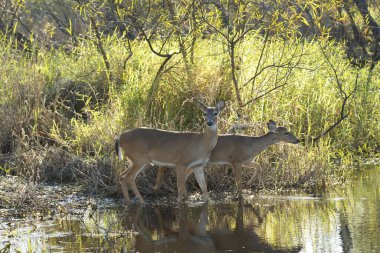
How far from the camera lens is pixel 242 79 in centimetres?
1495

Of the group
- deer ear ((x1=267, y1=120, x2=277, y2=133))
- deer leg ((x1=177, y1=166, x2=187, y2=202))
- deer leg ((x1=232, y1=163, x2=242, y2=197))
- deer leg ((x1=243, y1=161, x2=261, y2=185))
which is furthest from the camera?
deer ear ((x1=267, y1=120, x2=277, y2=133))

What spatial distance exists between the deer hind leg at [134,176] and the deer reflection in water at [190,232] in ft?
0.88

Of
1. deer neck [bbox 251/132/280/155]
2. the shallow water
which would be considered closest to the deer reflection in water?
the shallow water

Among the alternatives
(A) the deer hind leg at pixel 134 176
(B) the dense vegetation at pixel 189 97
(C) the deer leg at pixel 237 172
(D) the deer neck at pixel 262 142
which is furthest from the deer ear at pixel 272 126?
(A) the deer hind leg at pixel 134 176

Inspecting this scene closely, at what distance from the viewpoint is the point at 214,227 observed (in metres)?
10.6

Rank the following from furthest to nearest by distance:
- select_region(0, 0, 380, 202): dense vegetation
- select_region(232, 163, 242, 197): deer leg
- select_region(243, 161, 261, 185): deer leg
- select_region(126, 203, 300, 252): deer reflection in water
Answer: select_region(0, 0, 380, 202): dense vegetation
select_region(243, 161, 261, 185): deer leg
select_region(232, 163, 242, 197): deer leg
select_region(126, 203, 300, 252): deer reflection in water

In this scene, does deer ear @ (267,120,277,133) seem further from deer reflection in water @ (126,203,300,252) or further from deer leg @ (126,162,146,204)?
deer leg @ (126,162,146,204)

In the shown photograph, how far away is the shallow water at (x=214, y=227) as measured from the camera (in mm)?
9516

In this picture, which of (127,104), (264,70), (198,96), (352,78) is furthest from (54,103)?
(352,78)

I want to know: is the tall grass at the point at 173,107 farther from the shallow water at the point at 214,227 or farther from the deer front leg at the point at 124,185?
the shallow water at the point at 214,227

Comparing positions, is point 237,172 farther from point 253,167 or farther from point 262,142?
point 262,142

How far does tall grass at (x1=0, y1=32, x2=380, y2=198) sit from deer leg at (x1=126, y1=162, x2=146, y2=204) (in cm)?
48

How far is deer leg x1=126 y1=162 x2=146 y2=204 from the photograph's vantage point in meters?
12.4

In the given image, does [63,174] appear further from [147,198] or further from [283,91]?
[283,91]
